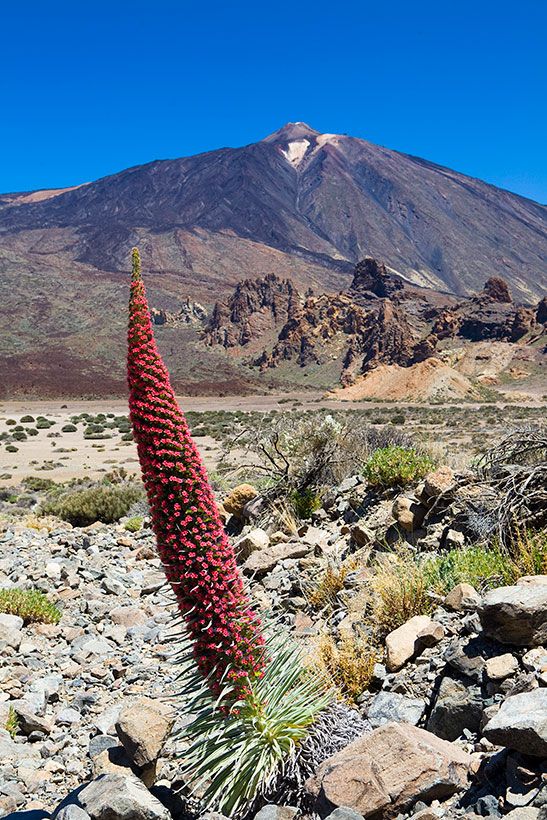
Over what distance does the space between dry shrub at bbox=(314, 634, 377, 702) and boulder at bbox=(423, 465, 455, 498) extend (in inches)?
76.1

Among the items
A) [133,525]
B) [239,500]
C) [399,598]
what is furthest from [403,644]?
[133,525]

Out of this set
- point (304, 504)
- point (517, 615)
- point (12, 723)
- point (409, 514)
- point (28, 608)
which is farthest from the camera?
point (304, 504)

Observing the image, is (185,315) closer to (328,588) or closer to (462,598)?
(328,588)

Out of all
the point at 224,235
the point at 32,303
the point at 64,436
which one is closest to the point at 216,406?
the point at 64,436

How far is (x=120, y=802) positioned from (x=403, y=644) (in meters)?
1.84

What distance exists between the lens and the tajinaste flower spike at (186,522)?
8.80ft

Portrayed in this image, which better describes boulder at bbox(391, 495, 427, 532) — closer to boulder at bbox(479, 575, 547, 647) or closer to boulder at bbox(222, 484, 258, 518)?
boulder at bbox(479, 575, 547, 647)

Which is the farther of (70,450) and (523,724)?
(70,450)

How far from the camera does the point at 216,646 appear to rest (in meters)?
2.86

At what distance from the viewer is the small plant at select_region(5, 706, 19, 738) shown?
4.29 meters

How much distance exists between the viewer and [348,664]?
410cm

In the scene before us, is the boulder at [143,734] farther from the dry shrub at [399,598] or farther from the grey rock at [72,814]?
the dry shrub at [399,598]

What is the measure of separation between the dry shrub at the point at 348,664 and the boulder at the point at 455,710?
2.29 feet

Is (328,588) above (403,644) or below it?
below
